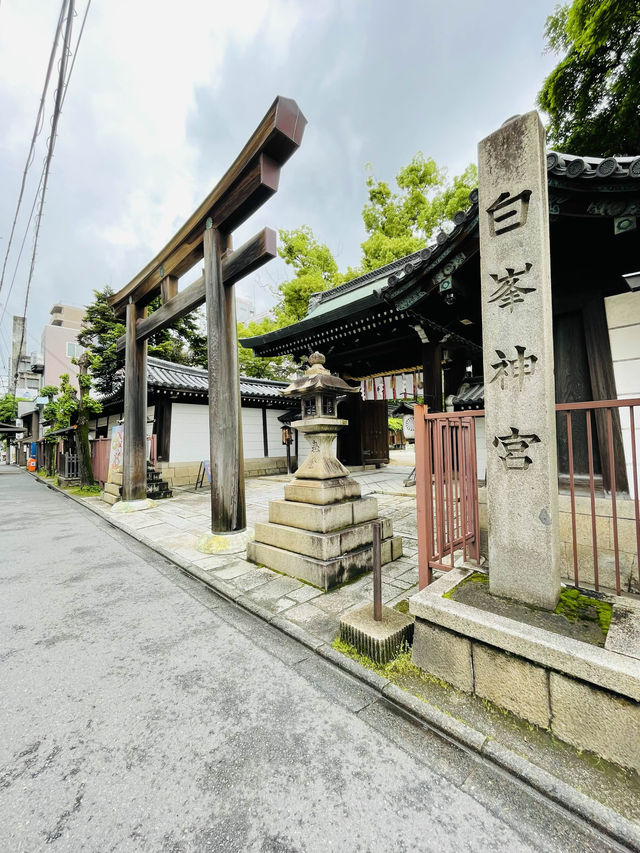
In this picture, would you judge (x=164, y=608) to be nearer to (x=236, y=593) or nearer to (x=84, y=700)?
(x=236, y=593)

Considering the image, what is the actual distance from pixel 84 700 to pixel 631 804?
2946 mm

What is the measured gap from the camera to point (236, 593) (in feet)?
12.2

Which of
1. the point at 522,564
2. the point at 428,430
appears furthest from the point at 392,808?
the point at 428,430

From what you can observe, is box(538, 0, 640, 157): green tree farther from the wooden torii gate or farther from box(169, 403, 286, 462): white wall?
box(169, 403, 286, 462): white wall

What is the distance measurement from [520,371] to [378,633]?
212 centimetres

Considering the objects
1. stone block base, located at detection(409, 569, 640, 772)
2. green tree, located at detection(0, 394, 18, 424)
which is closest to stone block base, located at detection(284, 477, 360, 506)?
stone block base, located at detection(409, 569, 640, 772)

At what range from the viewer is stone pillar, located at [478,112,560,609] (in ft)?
7.59

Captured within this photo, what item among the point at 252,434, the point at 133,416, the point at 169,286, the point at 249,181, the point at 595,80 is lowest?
the point at 252,434

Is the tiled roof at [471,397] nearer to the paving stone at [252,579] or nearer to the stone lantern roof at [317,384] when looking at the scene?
the stone lantern roof at [317,384]

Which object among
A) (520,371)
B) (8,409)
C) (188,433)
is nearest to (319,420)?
(520,371)

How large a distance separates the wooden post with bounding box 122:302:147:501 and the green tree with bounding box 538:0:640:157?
39.1ft

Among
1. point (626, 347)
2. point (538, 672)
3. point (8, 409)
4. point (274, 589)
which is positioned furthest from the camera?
point (8, 409)

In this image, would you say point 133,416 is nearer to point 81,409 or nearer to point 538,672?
point 81,409

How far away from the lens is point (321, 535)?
3922 mm
